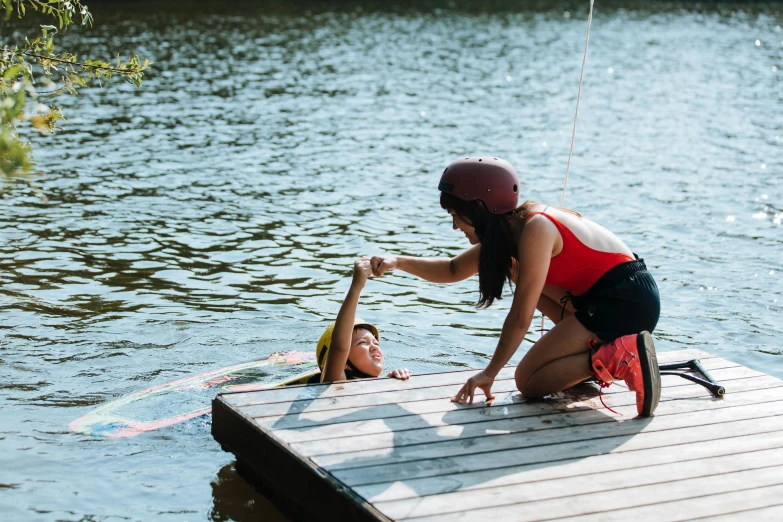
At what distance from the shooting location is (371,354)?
6500 mm

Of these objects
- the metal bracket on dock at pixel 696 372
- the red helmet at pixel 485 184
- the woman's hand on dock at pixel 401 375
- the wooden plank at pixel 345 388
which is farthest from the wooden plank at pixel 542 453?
the red helmet at pixel 485 184

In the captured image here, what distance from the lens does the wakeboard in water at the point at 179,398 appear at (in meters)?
6.62

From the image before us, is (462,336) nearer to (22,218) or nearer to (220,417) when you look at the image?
(220,417)

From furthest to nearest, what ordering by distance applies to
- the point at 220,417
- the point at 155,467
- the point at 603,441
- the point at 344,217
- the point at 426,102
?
the point at 426,102
the point at 344,217
the point at 155,467
the point at 220,417
the point at 603,441

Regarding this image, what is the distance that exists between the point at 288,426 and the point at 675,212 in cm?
982

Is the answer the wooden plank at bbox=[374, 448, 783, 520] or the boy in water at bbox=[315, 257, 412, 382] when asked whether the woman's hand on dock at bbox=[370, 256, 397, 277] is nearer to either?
the boy in water at bbox=[315, 257, 412, 382]

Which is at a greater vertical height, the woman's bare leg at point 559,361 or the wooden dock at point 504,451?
the woman's bare leg at point 559,361

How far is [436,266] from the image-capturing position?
6094 mm

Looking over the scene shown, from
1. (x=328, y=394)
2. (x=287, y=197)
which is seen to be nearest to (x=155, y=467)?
(x=328, y=394)

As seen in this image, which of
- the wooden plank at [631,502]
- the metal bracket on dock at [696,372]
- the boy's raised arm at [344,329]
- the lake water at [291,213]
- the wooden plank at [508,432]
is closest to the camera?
the wooden plank at [631,502]

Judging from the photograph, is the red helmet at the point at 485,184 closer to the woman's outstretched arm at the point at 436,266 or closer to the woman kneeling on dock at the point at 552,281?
the woman kneeling on dock at the point at 552,281

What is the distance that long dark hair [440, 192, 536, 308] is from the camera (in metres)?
5.45

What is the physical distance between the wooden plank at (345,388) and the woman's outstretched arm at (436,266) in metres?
0.64

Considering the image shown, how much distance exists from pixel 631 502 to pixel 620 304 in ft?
4.89
